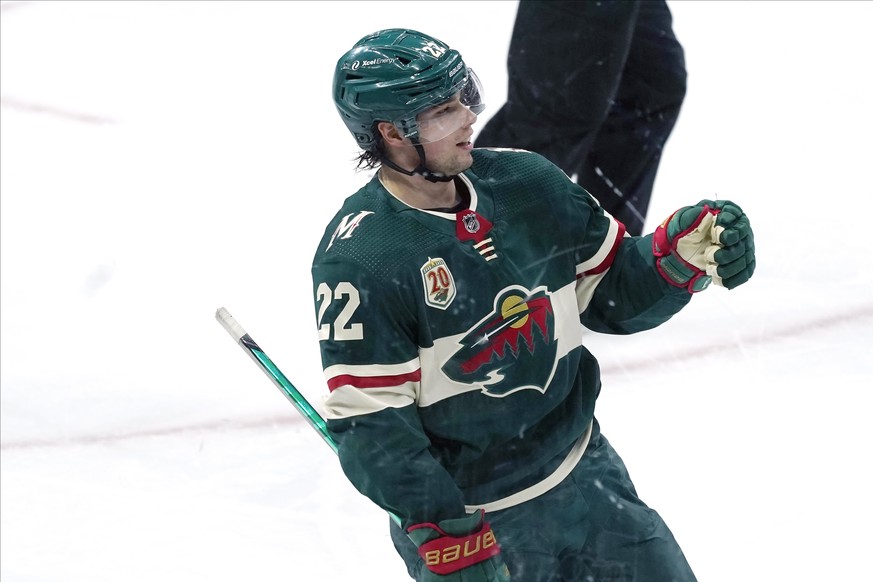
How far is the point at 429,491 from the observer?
6.60ft

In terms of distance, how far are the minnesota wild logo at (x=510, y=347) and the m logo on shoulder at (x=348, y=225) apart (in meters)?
0.24

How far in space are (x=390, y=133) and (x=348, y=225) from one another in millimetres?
166

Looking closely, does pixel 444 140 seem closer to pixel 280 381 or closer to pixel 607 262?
pixel 607 262

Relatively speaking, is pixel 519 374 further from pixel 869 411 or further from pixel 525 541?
pixel 869 411

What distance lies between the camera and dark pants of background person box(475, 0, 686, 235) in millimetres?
3689

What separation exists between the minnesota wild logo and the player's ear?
294 mm

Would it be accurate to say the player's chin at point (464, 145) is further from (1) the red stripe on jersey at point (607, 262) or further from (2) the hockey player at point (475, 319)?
(1) the red stripe on jersey at point (607, 262)

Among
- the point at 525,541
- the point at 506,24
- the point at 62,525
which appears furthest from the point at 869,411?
the point at 506,24

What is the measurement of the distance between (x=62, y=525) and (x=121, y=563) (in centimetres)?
26

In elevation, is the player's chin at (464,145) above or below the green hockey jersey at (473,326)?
above

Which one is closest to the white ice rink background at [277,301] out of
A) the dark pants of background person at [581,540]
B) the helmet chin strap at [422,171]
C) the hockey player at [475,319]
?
the dark pants of background person at [581,540]

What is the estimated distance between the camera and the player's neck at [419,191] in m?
2.15

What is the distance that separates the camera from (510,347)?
212 cm

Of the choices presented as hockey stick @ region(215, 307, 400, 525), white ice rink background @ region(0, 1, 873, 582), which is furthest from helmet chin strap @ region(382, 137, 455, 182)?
white ice rink background @ region(0, 1, 873, 582)
